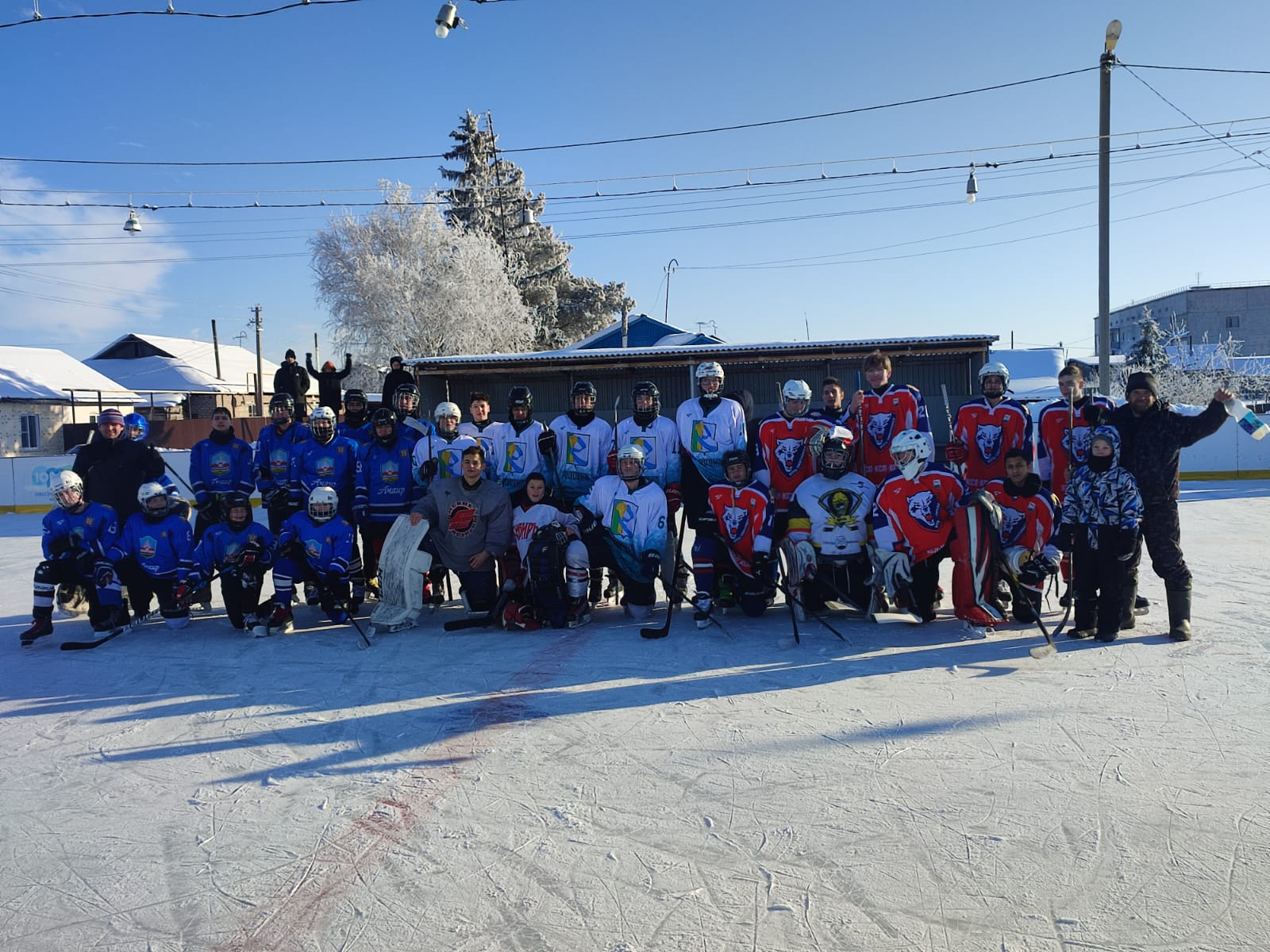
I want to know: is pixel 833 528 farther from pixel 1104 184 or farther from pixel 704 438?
pixel 1104 184

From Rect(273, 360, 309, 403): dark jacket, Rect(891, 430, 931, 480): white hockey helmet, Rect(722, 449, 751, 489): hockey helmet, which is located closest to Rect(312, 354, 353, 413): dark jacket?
Rect(273, 360, 309, 403): dark jacket

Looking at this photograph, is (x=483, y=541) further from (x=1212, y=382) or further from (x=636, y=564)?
(x=1212, y=382)

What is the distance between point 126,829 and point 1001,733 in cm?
326

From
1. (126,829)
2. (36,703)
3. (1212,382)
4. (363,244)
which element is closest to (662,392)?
(36,703)

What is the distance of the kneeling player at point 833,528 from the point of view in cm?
500

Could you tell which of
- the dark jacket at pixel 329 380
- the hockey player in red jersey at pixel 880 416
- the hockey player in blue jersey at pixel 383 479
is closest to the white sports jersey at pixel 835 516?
the hockey player in red jersey at pixel 880 416

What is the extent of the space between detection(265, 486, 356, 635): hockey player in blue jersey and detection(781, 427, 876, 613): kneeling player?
9.60 feet

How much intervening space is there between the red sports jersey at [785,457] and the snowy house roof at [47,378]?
27.4m

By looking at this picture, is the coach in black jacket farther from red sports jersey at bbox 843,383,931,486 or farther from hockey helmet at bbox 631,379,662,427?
hockey helmet at bbox 631,379,662,427

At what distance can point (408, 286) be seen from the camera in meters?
26.8

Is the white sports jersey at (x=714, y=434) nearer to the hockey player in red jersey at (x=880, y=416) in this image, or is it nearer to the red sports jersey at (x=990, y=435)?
the hockey player in red jersey at (x=880, y=416)

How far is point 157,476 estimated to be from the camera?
6055 millimetres

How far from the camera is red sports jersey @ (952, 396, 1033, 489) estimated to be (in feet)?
17.6

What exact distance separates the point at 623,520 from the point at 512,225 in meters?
28.9
